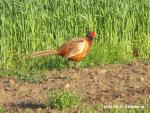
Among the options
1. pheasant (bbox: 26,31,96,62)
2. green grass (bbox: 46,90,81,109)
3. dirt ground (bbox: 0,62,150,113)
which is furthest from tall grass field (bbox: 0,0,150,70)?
green grass (bbox: 46,90,81,109)

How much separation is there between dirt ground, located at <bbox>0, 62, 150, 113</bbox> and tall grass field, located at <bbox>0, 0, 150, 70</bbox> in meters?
1.12

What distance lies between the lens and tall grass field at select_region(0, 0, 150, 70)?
10836 mm

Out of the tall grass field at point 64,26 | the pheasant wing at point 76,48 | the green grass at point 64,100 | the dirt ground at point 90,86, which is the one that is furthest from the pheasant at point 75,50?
the green grass at point 64,100

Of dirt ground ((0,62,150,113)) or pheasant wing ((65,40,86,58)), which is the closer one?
dirt ground ((0,62,150,113))

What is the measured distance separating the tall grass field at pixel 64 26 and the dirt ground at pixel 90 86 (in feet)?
3.68

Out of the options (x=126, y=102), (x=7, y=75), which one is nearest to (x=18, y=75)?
(x=7, y=75)

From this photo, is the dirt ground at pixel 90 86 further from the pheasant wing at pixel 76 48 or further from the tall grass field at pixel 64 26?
the tall grass field at pixel 64 26

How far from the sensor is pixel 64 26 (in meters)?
11.0

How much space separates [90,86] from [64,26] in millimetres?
2665

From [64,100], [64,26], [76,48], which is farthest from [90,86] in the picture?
[64,26]

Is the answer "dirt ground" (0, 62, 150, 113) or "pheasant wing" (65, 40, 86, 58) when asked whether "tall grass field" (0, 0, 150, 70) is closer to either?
"pheasant wing" (65, 40, 86, 58)

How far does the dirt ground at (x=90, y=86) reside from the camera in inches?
303

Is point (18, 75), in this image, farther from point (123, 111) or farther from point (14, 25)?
point (123, 111)

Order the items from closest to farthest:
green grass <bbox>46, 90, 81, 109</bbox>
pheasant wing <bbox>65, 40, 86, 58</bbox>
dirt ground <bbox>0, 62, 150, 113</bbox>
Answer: green grass <bbox>46, 90, 81, 109</bbox> < dirt ground <bbox>0, 62, 150, 113</bbox> < pheasant wing <bbox>65, 40, 86, 58</bbox>
